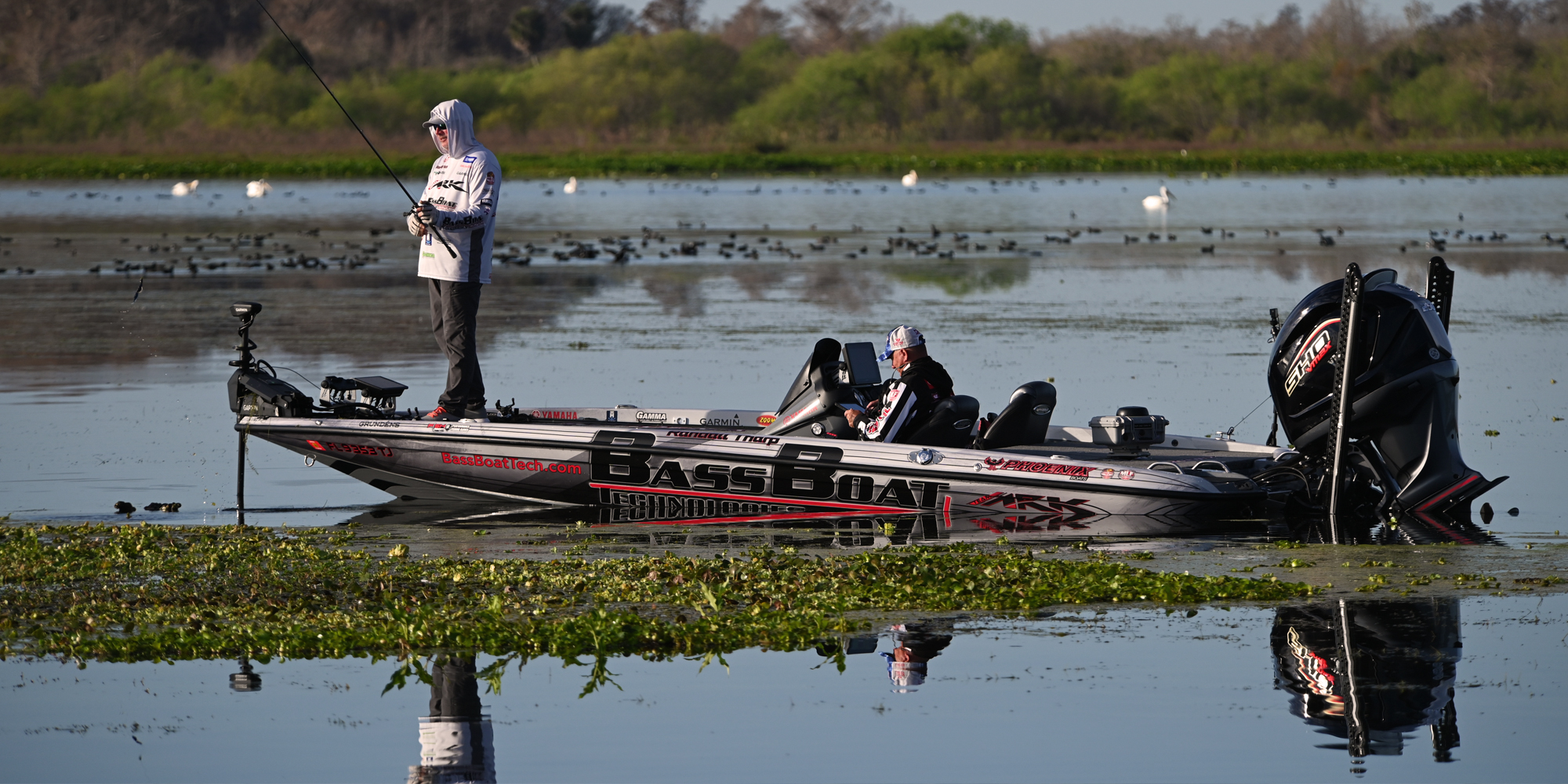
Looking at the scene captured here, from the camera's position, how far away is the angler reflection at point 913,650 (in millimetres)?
8031

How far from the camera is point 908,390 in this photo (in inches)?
480

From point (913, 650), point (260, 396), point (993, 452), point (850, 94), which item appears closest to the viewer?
point (913, 650)

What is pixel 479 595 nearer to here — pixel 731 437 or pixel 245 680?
pixel 245 680

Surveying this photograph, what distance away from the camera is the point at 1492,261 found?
109ft

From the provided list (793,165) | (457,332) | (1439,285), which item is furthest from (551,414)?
(793,165)

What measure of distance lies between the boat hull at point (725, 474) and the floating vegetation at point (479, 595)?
3.38ft

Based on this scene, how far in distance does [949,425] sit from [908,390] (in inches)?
13.1

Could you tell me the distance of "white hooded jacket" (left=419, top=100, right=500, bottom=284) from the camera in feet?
41.5

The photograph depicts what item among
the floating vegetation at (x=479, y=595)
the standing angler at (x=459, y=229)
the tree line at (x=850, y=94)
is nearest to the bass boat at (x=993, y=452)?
the standing angler at (x=459, y=229)

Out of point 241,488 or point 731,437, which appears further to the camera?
point 241,488

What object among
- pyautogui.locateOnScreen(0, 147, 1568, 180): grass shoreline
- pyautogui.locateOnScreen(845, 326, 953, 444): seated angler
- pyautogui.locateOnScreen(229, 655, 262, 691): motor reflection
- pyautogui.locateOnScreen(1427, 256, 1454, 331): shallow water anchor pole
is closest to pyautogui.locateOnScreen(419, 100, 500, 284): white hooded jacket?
pyautogui.locateOnScreen(845, 326, 953, 444): seated angler

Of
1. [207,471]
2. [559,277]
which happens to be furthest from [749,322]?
[207,471]

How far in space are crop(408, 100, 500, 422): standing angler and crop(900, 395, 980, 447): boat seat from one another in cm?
298

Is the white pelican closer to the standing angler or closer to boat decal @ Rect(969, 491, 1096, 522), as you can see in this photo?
the standing angler
